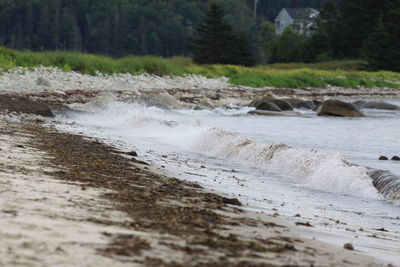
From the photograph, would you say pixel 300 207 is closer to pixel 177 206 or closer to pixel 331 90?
pixel 177 206

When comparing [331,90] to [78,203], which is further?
[331,90]

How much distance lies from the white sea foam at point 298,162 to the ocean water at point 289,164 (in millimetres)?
14

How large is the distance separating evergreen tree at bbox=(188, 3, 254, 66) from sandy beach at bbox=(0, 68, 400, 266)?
4993 centimetres

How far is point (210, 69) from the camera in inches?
1858

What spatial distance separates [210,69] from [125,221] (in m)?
42.2

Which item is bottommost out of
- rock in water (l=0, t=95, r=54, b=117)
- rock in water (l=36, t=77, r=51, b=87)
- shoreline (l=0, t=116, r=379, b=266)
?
rock in water (l=36, t=77, r=51, b=87)

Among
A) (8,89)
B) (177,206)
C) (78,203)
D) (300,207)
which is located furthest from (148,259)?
(8,89)

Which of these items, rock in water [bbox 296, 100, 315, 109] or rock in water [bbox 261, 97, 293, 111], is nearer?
rock in water [bbox 261, 97, 293, 111]

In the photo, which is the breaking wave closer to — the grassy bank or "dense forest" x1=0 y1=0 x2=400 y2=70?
the grassy bank

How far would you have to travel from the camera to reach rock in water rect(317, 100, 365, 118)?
27.3 metres

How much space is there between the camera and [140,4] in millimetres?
112688

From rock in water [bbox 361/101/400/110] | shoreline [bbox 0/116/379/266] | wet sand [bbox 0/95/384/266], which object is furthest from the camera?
rock in water [bbox 361/101/400/110]

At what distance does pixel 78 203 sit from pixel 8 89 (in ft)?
62.7

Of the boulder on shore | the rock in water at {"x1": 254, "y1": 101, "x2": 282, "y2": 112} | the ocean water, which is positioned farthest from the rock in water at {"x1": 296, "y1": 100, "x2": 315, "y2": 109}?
the ocean water
